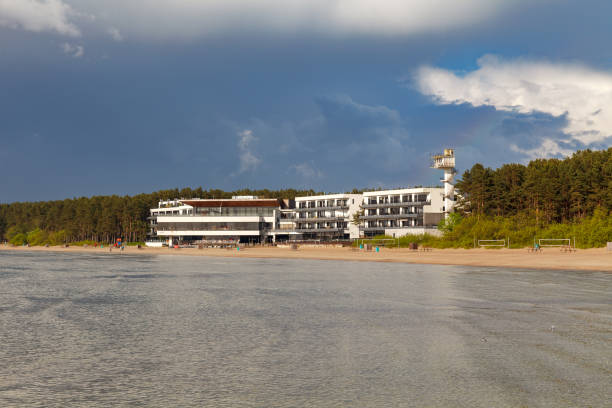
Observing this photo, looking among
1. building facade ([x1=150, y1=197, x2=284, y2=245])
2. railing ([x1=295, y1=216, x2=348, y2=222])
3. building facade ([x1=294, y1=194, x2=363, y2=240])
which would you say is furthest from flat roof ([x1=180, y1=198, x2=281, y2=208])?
railing ([x1=295, y1=216, x2=348, y2=222])

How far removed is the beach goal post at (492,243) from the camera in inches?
3301

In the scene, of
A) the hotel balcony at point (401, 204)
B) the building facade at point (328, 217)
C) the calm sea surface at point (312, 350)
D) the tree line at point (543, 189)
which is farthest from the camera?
the building facade at point (328, 217)

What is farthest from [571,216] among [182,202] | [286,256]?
[182,202]

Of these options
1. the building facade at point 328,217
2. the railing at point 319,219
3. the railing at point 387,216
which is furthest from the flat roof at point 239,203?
the railing at point 387,216

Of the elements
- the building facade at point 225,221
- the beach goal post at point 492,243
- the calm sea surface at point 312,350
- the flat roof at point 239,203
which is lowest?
the calm sea surface at point 312,350

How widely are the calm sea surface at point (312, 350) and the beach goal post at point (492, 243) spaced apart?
53655mm

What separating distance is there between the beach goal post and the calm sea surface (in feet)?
176

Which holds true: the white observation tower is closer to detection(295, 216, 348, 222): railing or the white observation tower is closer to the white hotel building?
the white hotel building

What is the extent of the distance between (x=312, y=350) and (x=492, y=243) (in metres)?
Answer: 76.6

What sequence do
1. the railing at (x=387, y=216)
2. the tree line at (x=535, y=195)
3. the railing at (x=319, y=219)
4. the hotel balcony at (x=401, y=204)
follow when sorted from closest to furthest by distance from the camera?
the tree line at (x=535, y=195), the hotel balcony at (x=401, y=204), the railing at (x=387, y=216), the railing at (x=319, y=219)

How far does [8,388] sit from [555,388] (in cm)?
1208

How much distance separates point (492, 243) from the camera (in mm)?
87000

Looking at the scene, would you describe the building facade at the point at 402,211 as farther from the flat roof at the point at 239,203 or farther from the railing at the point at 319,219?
the flat roof at the point at 239,203

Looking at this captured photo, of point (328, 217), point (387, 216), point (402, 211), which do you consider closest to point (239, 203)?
point (328, 217)
